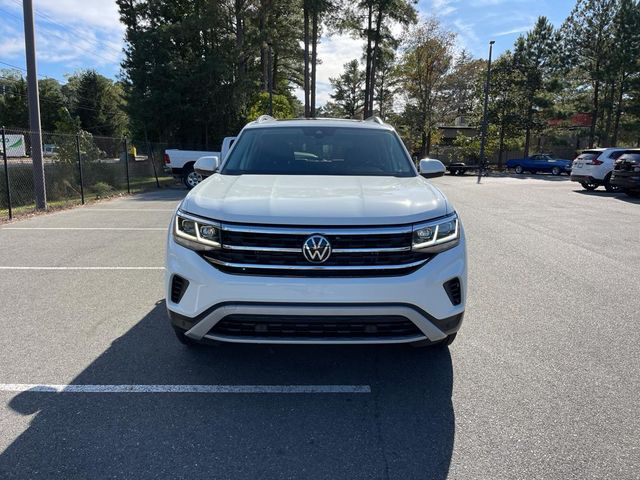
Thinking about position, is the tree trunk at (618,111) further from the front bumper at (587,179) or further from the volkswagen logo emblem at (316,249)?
the volkswagen logo emblem at (316,249)

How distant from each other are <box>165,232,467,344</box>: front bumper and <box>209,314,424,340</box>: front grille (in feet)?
0.07

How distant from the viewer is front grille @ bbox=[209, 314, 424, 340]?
2.89 metres

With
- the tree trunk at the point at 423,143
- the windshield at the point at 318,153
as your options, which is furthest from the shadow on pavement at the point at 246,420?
the tree trunk at the point at 423,143

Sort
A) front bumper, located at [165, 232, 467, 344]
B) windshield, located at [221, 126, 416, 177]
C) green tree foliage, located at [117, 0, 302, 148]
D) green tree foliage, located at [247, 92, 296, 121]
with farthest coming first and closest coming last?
green tree foliage, located at [247, 92, 296, 121]
green tree foliage, located at [117, 0, 302, 148]
windshield, located at [221, 126, 416, 177]
front bumper, located at [165, 232, 467, 344]

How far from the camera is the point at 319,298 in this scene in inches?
112

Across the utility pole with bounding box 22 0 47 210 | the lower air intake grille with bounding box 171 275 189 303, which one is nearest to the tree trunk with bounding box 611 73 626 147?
the utility pole with bounding box 22 0 47 210

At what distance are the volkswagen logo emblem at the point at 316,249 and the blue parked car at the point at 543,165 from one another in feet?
125

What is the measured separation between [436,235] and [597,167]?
783 inches

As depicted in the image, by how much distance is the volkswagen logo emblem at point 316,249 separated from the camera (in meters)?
2.90

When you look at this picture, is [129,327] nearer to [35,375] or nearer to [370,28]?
[35,375]

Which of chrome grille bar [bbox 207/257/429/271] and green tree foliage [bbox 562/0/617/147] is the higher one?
green tree foliage [bbox 562/0/617/147]

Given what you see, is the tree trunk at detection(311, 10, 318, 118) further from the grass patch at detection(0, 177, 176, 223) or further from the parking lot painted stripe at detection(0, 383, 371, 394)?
the parking lot painted stripe at detection(0, 383, 371, 394)

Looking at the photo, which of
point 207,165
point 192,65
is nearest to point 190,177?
point 192,65

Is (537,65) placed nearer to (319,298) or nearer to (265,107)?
(265,107)
